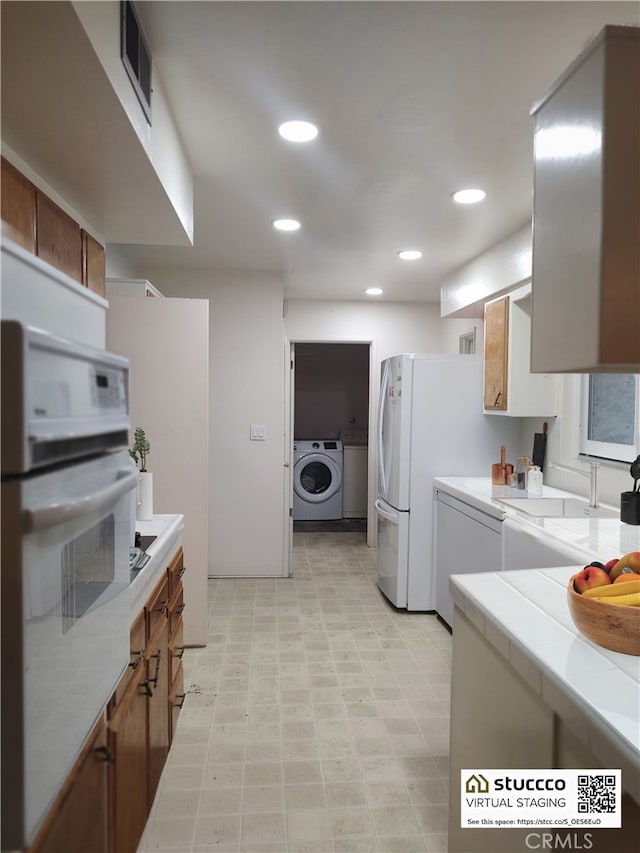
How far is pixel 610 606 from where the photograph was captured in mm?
1160

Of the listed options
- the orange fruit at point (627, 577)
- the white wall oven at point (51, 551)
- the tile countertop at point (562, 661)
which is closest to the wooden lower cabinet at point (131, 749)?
the white wall oven at point (51, 551)

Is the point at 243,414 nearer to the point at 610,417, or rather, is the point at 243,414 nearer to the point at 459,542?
the point at 459,542

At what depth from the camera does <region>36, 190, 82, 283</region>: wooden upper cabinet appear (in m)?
1.55

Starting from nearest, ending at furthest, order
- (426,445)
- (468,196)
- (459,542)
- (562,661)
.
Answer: (562,661) < (468,196) < (459,542) < (426,445)

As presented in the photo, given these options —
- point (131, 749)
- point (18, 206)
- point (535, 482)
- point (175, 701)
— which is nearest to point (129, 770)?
point (131, 749)

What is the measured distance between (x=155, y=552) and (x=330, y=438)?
5373 millimetres

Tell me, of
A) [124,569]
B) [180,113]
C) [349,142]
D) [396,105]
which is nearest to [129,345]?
[180,113]

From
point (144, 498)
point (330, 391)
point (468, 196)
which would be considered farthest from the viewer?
point (330, 391)

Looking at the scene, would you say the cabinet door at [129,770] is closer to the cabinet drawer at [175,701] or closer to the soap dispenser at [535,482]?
the cabinet drawer at [175,701]

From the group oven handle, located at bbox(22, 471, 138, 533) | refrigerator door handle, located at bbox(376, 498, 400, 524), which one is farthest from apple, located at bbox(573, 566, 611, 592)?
refrigerator door handle, located at bbox(376, 498, 400, 524)

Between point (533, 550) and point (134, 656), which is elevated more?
point (533, 550)

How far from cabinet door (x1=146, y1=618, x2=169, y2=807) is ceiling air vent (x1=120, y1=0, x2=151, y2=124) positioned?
5.26ft

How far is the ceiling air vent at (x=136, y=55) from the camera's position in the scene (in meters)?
1.37

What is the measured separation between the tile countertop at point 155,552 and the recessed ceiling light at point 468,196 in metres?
1.98
